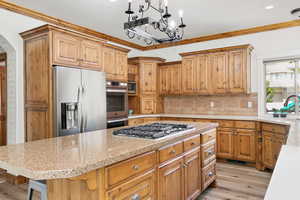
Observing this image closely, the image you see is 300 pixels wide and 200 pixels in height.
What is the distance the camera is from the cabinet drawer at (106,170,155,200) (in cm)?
141

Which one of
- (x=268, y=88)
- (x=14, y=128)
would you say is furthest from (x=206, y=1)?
(x=14, y=128)

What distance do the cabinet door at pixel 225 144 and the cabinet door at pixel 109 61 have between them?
2.50 m

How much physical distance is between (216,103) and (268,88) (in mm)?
1142

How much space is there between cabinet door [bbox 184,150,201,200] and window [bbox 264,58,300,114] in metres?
2.76

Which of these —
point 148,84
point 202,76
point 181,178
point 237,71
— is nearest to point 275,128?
point 237,71

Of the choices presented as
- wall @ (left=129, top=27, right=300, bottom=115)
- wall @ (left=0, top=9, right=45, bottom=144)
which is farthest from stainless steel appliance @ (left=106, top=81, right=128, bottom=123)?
wall @ (left=129, top=27, right=300, bottom=115)

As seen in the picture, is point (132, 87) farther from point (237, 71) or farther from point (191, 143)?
point (191, 143)

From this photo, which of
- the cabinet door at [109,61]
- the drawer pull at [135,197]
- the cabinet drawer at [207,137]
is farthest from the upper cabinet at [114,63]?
the drawer pull at [135,197]

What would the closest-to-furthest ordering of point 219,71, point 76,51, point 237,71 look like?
1. point 76,51
2. point 237,71
3. point 219,71

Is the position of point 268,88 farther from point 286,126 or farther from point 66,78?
point 66,78

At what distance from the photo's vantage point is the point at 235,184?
3246 mm

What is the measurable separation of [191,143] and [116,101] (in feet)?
7.46

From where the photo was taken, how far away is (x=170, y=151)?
2033 mm

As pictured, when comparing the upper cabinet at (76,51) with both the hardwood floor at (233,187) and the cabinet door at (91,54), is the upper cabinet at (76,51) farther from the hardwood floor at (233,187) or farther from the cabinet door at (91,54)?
the hardwood floor at (233,187)
